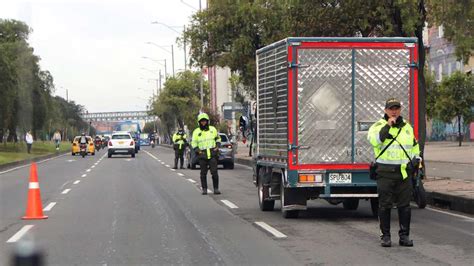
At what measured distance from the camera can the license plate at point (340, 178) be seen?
12.2 m

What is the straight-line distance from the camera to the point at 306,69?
12.3 metres

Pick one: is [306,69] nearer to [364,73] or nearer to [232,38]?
[364,73]

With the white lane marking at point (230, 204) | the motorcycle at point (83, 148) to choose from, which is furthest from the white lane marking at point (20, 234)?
the motorcycle at point (83, 148)

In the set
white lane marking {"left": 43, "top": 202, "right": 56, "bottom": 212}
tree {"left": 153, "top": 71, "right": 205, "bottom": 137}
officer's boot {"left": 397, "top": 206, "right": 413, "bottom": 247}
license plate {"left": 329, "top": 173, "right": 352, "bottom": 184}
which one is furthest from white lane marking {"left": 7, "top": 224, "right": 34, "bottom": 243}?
tree {"left": 153, "top": 71, "right": 205, "bottom": 137}

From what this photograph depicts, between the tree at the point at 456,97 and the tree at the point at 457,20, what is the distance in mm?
26617

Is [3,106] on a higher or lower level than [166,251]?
higher

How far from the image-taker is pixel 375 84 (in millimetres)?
12438

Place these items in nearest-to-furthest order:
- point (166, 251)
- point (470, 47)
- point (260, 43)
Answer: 1. point (166, 251)
2. point (470, 47)
3. point (260, 43)

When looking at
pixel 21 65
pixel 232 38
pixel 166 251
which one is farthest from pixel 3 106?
pixel 166 251

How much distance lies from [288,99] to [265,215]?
7.69 ft

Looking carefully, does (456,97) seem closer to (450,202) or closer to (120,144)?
(120,144)

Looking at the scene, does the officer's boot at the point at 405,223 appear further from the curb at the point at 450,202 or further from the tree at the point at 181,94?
the tree at the point at 181,94

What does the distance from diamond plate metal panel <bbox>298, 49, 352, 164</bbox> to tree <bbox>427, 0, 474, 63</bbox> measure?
19.4 ft

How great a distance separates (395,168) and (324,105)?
3.30 meters
